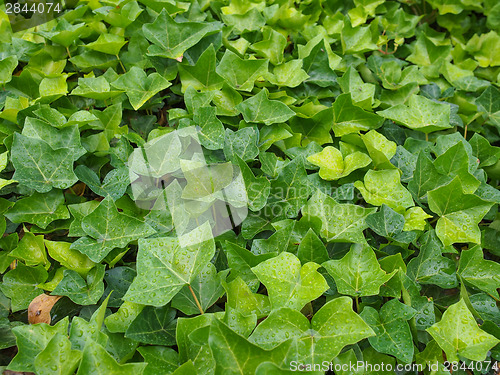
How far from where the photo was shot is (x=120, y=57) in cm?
187

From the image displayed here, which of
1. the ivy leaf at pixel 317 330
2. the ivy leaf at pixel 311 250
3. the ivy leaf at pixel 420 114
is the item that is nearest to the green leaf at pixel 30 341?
the ivy leaf at pixel 317 330

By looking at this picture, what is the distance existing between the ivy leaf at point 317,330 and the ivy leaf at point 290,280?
0.06 metres

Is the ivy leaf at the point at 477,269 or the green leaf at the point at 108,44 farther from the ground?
the green leaf at the point at 108,44

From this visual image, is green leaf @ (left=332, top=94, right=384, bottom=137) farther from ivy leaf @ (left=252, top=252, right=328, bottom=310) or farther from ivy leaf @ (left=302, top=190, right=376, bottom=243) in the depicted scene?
ivy leaf @ (left=252, top=252, right=328, bottom=310)

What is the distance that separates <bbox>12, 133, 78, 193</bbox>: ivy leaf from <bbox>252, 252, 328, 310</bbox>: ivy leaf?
2.42 feet

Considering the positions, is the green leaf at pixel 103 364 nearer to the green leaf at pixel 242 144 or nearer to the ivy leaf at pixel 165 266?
the ivy leaf at pixel 165 266

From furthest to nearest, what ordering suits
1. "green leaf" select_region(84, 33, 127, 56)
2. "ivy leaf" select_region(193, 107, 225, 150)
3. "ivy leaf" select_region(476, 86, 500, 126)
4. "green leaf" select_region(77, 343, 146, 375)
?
1. "ivy leaf" select_region(476, 86, 500, 126)
2. "green leaf" select_region(84, 33, 127, 56)
3. "ivy leaf" select_region(193, 107, 225, 150)
4. "green leaf" select_region(77, 343, 146, 375)

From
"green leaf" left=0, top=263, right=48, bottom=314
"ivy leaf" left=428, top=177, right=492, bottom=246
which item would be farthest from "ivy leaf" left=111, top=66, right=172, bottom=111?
"ivy leaf" left=428, top=177, right=492, bottom=246

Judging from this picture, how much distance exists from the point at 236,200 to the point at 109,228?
0.42m

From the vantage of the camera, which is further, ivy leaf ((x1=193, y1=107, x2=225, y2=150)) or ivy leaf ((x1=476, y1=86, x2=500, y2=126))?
ivy leaf ((x1=476, y1=86, x2=500, y2=126))

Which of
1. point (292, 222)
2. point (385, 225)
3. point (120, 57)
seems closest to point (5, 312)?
point (292, 222)

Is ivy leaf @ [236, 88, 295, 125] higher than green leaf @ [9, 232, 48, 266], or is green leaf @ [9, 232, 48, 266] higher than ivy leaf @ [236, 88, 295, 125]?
ivy leaf @ [236, 88, 295, 125]

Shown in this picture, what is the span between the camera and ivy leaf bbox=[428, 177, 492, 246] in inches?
54.3

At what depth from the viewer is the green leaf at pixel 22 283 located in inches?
52.1
